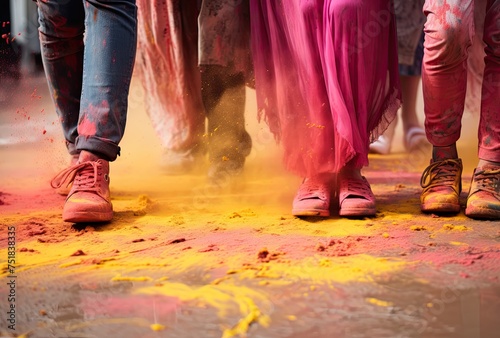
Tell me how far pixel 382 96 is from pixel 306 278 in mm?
933

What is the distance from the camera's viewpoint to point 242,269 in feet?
5.26

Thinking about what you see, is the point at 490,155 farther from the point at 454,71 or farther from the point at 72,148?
the point at 72,148

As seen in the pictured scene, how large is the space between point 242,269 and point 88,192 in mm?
701

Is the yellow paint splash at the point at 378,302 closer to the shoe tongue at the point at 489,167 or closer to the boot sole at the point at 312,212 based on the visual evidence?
the boot sole at the point at 312,212

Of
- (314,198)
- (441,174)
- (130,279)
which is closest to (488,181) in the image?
(441,174)

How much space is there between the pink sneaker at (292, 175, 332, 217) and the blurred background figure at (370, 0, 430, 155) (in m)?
1.03

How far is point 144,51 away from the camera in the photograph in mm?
3270

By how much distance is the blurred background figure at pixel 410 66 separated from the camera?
11.2ft

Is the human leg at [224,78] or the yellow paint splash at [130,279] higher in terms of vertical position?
the human leg at [224,78]

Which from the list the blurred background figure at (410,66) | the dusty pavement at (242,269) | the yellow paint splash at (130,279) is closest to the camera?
the dusty pavement at (242,269)

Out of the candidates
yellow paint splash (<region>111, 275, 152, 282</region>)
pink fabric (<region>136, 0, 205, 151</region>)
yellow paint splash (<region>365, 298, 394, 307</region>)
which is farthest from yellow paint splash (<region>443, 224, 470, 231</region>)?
pink fabric (<region>136, 0, 205, 151</region>)

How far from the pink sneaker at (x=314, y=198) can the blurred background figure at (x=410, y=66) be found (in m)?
1.03

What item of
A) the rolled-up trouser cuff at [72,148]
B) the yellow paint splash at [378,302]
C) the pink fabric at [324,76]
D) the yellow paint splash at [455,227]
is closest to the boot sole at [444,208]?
the yellow paint splash at [455,227]

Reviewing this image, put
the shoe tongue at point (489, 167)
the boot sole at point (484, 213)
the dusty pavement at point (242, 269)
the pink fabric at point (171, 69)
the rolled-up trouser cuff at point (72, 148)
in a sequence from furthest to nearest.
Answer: the pink fabric at point (171, 69)
the rolled-up trouser cuff at point (72, 148)
the shoe tongue at point (489, 167)
the boot sole at point (484, 213)
the dusty pavement at point (242, 269)
